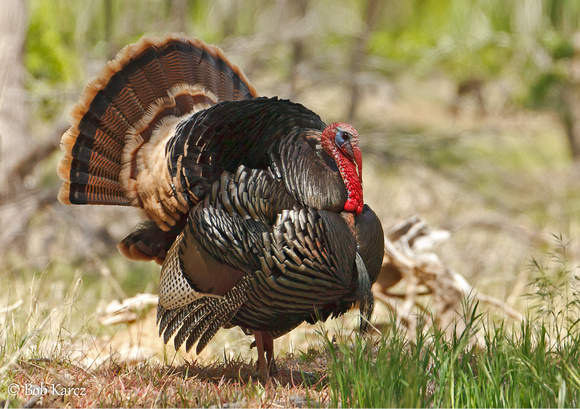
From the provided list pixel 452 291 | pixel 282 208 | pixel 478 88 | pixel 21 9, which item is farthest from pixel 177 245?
pixel 478 88

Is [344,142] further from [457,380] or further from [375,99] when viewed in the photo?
[375,99]

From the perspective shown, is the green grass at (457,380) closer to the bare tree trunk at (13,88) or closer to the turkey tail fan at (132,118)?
the turkey tail fan at (132,118)

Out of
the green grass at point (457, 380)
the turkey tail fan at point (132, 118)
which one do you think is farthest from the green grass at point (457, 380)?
the turkey tail fan at point (132, 118)

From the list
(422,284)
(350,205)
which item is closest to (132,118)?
(350,205)

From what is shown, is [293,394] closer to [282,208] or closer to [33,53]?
[282,208]

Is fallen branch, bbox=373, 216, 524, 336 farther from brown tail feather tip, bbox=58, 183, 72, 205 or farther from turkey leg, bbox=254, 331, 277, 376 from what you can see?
brown tail feather tip, bbox=58, 183, 72, 205

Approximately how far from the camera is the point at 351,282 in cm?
296

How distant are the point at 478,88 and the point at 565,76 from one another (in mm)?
2660

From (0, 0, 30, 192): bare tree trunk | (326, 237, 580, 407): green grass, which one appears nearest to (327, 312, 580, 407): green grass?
(326, 237, 580, 407): green grass

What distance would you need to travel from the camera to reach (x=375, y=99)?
8633mm

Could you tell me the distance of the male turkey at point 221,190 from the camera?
2932 mm

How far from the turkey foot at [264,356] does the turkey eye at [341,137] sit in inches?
43.2

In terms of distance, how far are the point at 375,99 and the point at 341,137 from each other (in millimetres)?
5722

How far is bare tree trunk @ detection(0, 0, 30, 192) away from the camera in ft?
21.2
